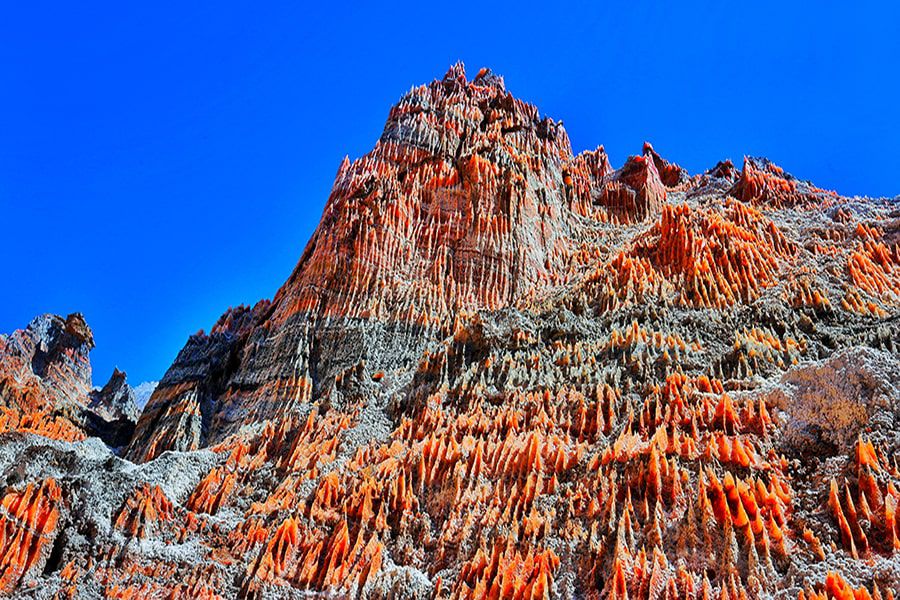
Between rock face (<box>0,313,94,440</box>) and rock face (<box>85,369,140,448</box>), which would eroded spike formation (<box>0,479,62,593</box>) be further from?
rock face (<box>85,369,140,448</box>)

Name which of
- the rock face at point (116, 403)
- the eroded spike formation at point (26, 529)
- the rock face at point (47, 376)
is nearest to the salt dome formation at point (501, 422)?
the eroded spike formation at point (26, 529)

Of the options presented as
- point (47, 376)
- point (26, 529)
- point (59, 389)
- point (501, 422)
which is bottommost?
point (26, 529)

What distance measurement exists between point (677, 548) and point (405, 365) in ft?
40.2

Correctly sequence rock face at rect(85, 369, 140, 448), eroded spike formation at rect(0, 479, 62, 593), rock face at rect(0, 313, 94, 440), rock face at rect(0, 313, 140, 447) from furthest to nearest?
rock face at rect(85, 369, 140, 448)
rock face at rect(0, 313, 140, 447)
rock face at rect(0, 313, 94, 440)
eroded spike formation at rect(0, 479, 62, 593)

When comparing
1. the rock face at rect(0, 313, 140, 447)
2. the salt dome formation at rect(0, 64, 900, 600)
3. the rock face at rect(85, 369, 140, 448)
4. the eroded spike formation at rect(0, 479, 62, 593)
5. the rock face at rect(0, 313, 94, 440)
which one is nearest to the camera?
the salt dome formation at rect(0, 64, 900, 600)

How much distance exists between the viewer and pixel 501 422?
57.4 ft

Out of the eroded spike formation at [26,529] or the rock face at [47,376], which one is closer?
the eroded spike formation at [26,529]

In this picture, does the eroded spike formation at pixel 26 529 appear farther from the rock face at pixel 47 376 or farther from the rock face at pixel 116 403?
the rock face at pixel 116 403

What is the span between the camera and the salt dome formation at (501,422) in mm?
12227

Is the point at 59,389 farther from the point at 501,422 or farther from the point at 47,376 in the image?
the point at 501,422

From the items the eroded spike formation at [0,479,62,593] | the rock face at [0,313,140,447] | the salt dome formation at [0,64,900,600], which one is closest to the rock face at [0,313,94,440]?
the rock face at [0,313,140,447]

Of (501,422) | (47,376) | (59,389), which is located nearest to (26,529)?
(501,422)

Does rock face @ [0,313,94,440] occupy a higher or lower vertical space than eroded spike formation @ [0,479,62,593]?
higher

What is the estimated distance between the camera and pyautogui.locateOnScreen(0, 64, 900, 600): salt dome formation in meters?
12.2
